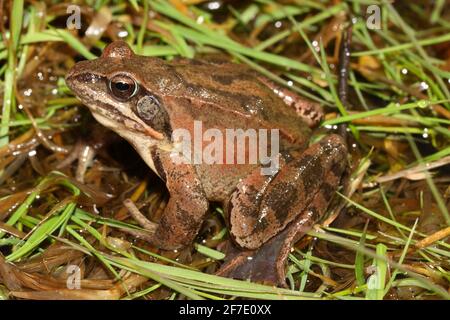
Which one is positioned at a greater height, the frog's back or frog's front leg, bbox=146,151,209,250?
the frog's back

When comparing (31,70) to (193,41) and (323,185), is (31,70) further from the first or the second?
(323,185)

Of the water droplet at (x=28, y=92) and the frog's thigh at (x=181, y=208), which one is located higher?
the water droplet at (x=28, y=92)

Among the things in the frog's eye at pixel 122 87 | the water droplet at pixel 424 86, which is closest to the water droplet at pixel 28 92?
the frog's eye at pixel 122 87

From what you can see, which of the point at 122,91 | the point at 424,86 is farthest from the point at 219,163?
the point at 424,86

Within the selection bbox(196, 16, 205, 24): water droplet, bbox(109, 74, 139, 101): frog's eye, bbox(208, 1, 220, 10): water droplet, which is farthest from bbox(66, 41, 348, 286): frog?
bbox(208, 1, 220, 10): water droplet

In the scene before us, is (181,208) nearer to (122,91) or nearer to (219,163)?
(219,163)

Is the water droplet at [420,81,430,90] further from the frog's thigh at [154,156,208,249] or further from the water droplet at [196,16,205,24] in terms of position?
the frog's thigh at [154,156,208,249]

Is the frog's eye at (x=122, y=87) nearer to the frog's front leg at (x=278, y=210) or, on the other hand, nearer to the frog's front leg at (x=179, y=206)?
the frog's front leg at (x=179, y=206)
